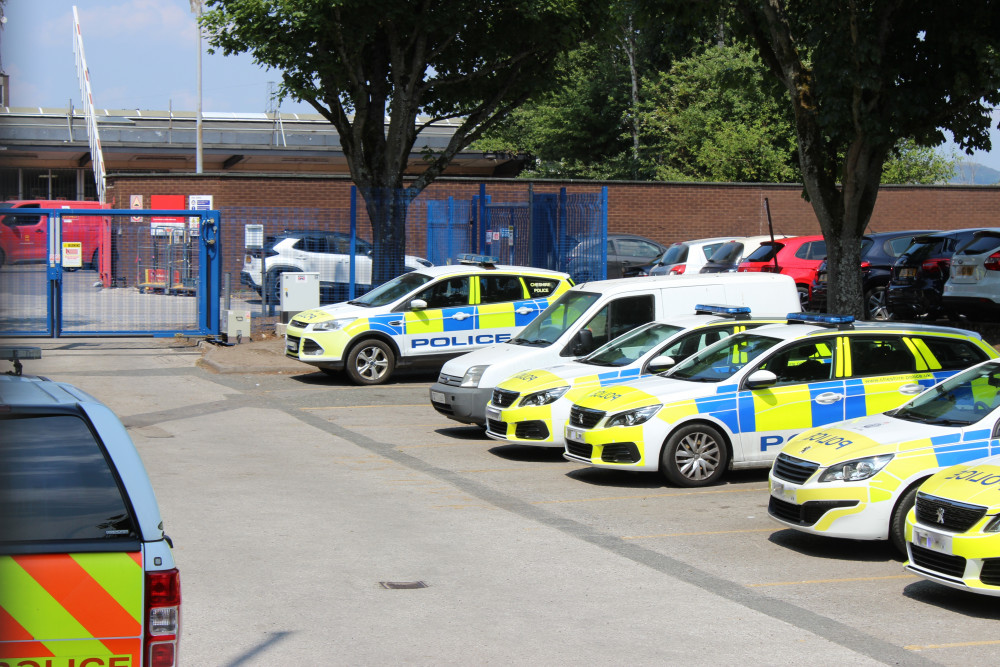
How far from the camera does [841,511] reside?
7.72 m

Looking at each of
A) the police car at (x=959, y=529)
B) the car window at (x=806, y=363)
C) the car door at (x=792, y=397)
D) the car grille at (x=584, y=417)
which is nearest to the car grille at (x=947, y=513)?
the police car at (x=959, y=529)

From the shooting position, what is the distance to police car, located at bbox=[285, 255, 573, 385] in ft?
54.5

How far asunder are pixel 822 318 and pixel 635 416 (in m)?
2.26

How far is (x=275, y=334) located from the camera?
70.5 feet

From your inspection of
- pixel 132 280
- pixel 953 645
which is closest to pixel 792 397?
pixel 953 645

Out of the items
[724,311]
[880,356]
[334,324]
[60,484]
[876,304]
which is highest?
[876,304]

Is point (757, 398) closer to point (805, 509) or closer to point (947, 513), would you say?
point (805, 509)

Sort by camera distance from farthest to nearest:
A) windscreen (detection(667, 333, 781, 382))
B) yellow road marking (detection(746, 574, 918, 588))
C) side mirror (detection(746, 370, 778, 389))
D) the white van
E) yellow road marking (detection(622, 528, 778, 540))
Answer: the white van → windscreen (detection(667, 333, 781, 382)) → side mirror (detection(746, 370, 778, 389)) → yellow road marking (detection(622, 528, 778, 540)) → yellow road marking (detection(746, 574, 918, 588))

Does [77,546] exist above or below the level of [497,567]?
above

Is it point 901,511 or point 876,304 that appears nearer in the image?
point 901,511

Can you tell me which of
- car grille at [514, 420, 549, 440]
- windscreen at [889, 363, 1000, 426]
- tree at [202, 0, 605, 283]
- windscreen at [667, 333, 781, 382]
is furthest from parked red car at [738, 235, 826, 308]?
windscreen at [889, 363, 1000, 426]

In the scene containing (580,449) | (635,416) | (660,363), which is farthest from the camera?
(660,363)

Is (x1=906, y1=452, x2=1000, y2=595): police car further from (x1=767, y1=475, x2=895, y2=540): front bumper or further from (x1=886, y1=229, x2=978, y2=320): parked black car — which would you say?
(x1=886, y1=229, x2=978, y2=320): parked black car

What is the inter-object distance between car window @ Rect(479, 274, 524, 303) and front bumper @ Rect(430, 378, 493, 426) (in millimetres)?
4013
